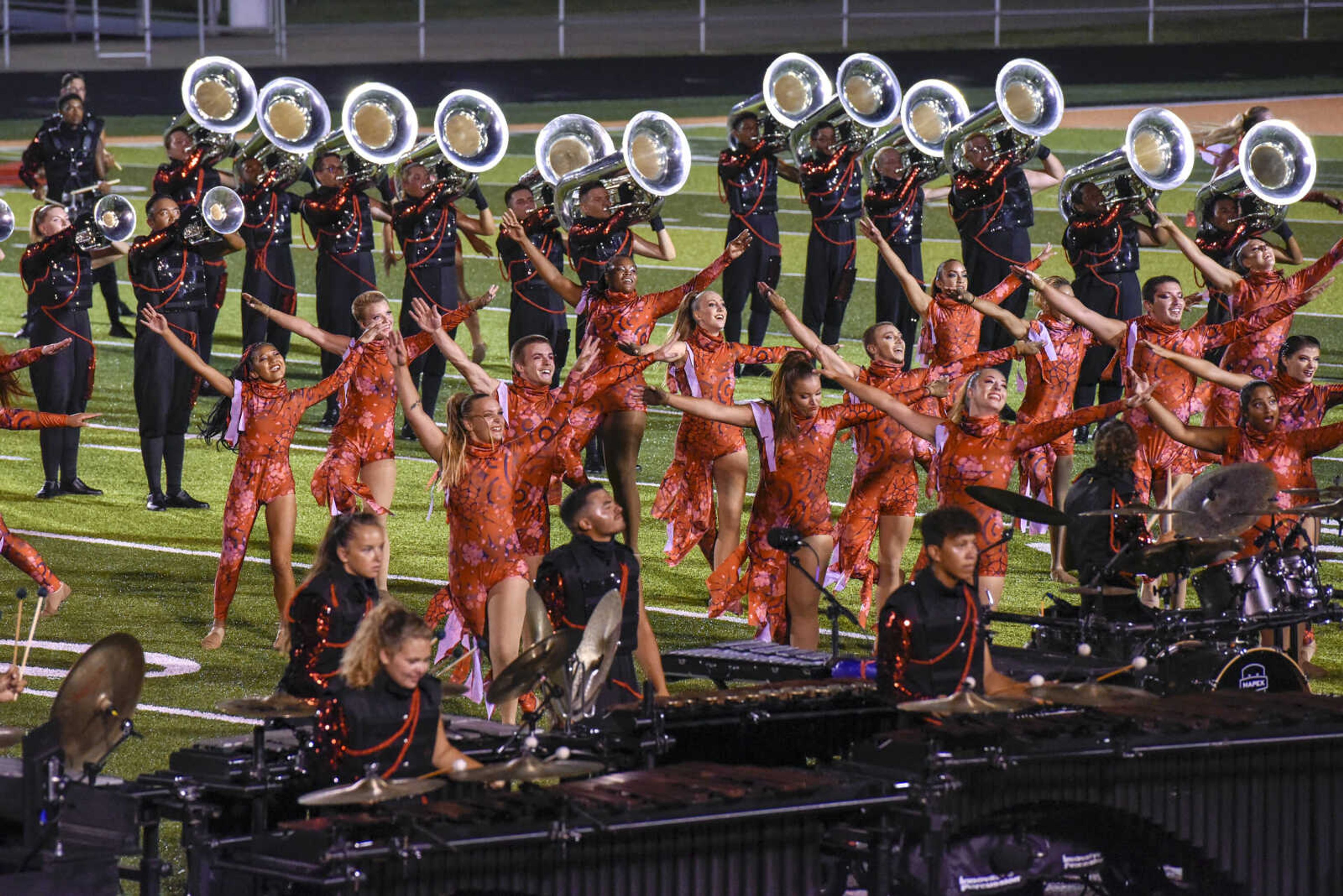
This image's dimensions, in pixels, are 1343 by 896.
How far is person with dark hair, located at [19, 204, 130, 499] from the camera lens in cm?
1105

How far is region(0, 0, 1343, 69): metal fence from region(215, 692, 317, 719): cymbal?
19289 millimetres

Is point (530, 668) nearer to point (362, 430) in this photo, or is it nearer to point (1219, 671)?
point (1219, 671)

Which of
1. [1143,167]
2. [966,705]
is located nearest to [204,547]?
[1143,167]

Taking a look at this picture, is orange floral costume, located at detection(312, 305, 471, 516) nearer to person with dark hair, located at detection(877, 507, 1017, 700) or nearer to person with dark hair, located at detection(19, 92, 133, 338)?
person with dark hair, located at detection(877, 507, 1017, 700)

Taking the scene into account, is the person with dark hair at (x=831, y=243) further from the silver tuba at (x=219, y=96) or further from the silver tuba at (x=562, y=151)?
the silver tuba at (x=219, y=96)

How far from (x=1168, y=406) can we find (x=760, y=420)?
215 cm

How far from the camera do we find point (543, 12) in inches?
1265

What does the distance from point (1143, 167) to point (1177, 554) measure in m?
5.07

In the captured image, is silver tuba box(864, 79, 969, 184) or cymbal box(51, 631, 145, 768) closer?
cymbal box(51, 631, 145, 768)

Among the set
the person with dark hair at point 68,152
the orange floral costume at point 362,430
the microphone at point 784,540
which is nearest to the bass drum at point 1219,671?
the microphone at point 784,540

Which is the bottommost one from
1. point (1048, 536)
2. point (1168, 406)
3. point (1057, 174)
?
point (1048, 536)

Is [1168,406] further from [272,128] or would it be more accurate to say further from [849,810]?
[272,128]

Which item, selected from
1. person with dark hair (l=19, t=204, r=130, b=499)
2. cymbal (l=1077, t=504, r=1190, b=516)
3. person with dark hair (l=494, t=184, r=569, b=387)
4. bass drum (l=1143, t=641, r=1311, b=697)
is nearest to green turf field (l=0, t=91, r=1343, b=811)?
person with dark hair (l=19, t=204, r=130, b=499)

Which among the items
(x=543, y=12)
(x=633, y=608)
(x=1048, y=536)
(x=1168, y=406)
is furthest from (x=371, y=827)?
(x=543, y=12)
